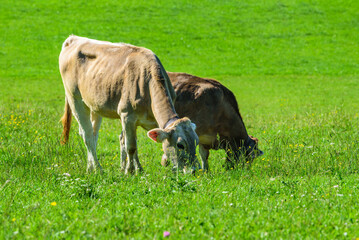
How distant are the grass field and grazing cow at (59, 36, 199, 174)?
1.33 feet

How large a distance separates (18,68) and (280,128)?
843 inches

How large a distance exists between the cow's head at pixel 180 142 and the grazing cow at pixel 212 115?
195cm

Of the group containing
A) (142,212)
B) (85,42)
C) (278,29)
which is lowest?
(278,29)

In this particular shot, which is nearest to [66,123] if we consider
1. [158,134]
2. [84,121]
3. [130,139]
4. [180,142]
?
[84,121]

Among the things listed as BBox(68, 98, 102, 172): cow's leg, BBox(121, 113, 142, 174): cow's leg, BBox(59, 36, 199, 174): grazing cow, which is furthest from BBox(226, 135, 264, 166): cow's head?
BBox(68, 98, 102, 172): cow's leg

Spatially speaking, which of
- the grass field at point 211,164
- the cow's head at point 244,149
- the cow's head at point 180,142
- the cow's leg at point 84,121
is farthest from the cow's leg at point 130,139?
the cow's head at point 244,149

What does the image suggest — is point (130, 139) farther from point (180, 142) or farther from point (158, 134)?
point (180, 142)

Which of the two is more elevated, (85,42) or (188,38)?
(85,42)

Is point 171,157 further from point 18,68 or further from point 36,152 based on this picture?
point 18,68

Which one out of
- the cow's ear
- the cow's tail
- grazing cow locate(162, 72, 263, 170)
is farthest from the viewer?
the cow's tail

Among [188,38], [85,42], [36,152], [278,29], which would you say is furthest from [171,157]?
[278,29]

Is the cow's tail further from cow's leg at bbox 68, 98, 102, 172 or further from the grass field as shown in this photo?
cow's leg at bbox 68, 98, 102, 172

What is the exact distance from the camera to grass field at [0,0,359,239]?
17.3 feet

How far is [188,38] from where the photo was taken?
3688 centimetres
